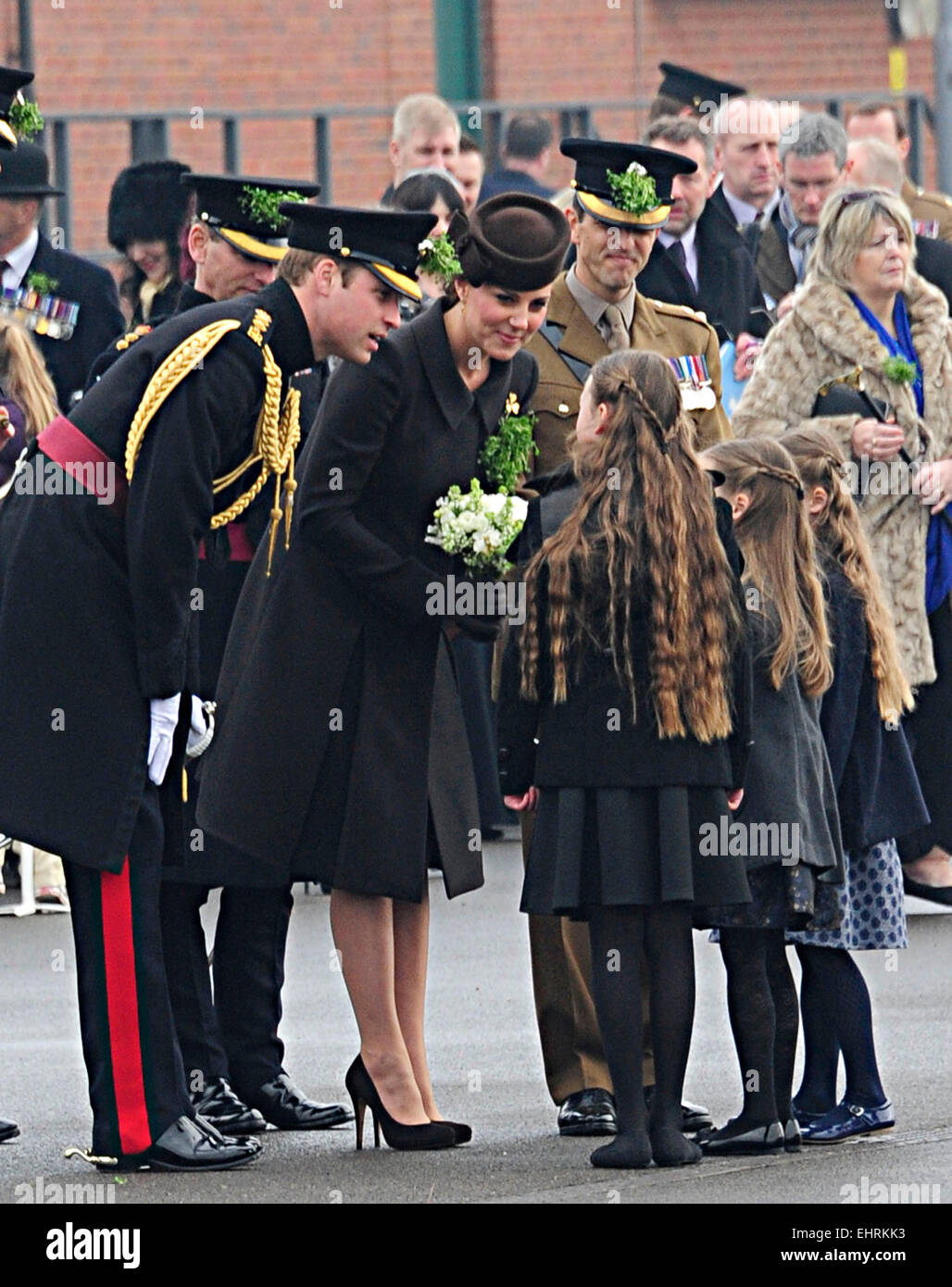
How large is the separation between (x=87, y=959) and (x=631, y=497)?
153 centimetres

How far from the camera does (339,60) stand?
55.9 feet

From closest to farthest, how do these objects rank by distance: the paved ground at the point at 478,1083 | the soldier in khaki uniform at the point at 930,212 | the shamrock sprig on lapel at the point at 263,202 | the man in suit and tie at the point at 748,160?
the paved ground at the point at 478,1083 < the shamrock sprig on lapel at the point at 263,202 < the soldier in khaki uniform at the point at 930,212 < the man in suit and tie at the point at 748,160

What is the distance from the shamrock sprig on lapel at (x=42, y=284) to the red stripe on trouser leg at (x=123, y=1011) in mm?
4941

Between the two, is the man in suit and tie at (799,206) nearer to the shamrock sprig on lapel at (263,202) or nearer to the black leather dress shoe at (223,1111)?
the shamrock sprig on lapel at (263,202)

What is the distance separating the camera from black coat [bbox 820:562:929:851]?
702cm

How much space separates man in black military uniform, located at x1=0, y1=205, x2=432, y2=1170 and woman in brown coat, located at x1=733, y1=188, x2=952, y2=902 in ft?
12.2

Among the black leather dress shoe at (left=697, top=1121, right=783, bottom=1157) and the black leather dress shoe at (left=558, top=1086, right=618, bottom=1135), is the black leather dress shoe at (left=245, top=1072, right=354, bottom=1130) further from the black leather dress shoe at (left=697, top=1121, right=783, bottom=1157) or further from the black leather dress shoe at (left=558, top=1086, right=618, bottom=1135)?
the black leather dress shoe at (left=697, top=1121, right=783, bottom=1157)

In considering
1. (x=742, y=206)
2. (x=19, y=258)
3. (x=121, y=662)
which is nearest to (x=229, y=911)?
(x=121, y=662)

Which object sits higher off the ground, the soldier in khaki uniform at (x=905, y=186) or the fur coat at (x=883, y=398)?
the soldier in khaki uniform at (x=905, y=186)

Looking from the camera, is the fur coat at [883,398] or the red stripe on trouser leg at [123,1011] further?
the fur coat at [883,398]

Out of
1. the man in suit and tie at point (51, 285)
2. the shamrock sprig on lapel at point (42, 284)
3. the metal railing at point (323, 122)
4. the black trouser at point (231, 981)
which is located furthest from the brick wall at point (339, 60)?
the black trouser at point (231, 981)

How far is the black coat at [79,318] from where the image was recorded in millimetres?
10875

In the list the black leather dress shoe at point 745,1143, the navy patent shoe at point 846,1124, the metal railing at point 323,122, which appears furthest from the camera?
the metal railing at point 323,122

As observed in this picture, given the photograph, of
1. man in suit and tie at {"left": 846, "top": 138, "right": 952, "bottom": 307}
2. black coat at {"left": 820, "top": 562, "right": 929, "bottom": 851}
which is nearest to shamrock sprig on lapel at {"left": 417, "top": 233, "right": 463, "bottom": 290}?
black coat at {"left": 820, "top": 562, "right": 929, "bottom": 851}
